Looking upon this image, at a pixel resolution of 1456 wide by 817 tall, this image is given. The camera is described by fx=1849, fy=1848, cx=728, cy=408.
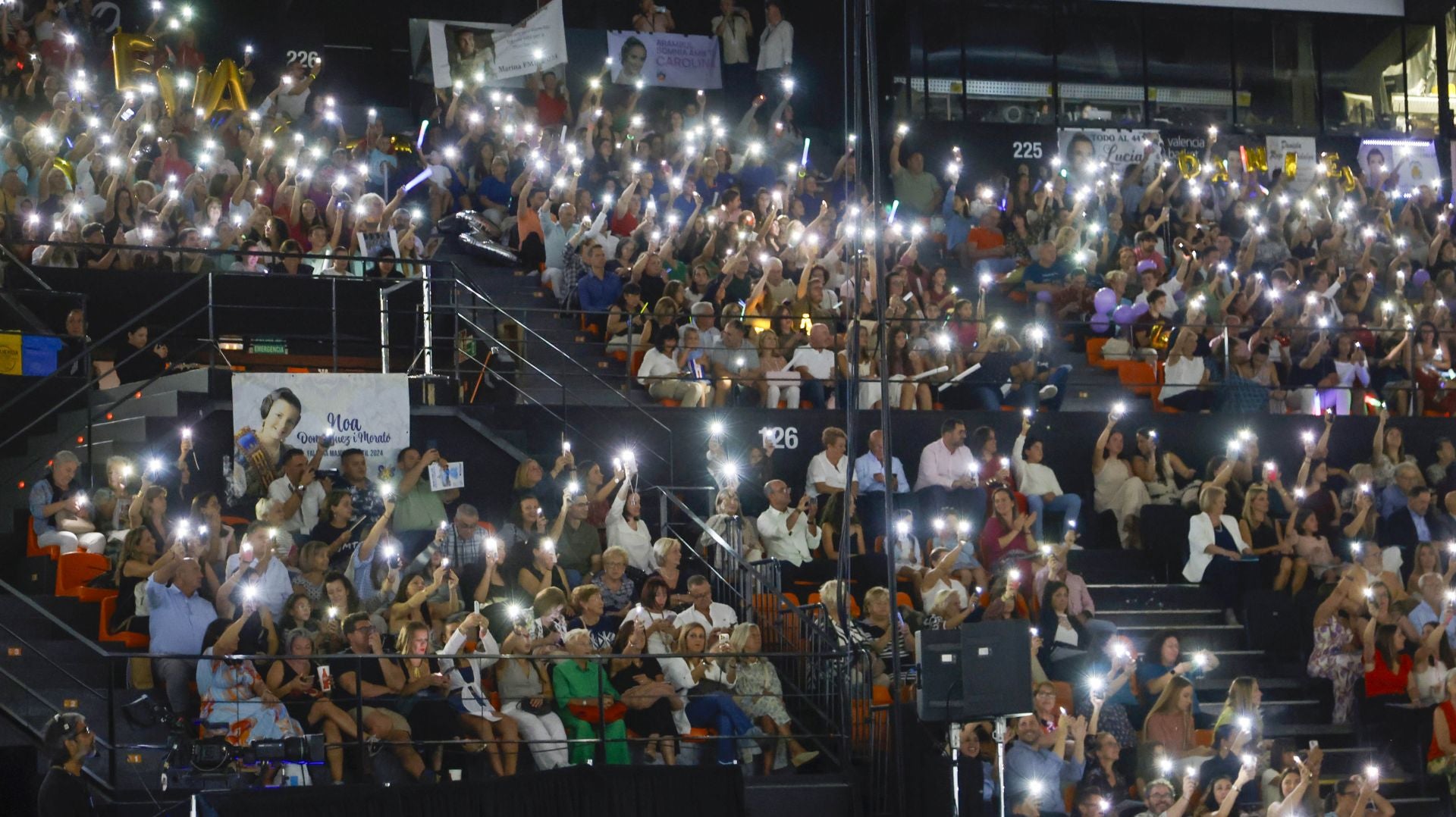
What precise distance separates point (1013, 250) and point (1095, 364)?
85.7 inches

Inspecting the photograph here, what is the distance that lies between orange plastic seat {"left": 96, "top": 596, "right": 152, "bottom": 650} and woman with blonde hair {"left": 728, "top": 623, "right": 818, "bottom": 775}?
3.64 metres

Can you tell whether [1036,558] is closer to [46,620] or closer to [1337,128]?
[46,620]

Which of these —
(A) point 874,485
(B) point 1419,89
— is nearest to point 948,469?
(A) point 874,485

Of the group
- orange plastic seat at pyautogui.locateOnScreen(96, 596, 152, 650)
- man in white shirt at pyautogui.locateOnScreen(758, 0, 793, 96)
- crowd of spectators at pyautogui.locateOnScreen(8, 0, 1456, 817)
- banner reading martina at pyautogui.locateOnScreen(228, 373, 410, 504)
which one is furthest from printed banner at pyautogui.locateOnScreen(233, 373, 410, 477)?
man in white shirt at pyautogui.locateOnScreen(758, 0, 793, 96)

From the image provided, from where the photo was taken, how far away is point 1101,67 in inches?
895

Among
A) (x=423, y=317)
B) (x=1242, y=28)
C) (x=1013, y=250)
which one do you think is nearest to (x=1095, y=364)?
(x=1013, y=250)

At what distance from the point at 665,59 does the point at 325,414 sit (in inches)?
396

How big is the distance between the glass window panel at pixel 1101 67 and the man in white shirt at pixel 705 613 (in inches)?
464

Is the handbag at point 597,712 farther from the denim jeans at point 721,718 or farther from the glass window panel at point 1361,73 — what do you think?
the glass window panel at point 1361,73

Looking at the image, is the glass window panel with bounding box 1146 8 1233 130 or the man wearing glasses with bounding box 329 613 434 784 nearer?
the man wearing glasses with bounding box 329 613 434 784

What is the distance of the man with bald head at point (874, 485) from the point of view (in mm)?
14102

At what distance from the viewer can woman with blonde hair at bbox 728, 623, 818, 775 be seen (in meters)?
11.9

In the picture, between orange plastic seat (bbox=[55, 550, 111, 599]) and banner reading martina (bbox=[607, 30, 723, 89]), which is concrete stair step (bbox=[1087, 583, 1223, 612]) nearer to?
orange plastic seat (bbox=[55, 550, 111, 599])

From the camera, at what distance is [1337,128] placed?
23312 millimetres
